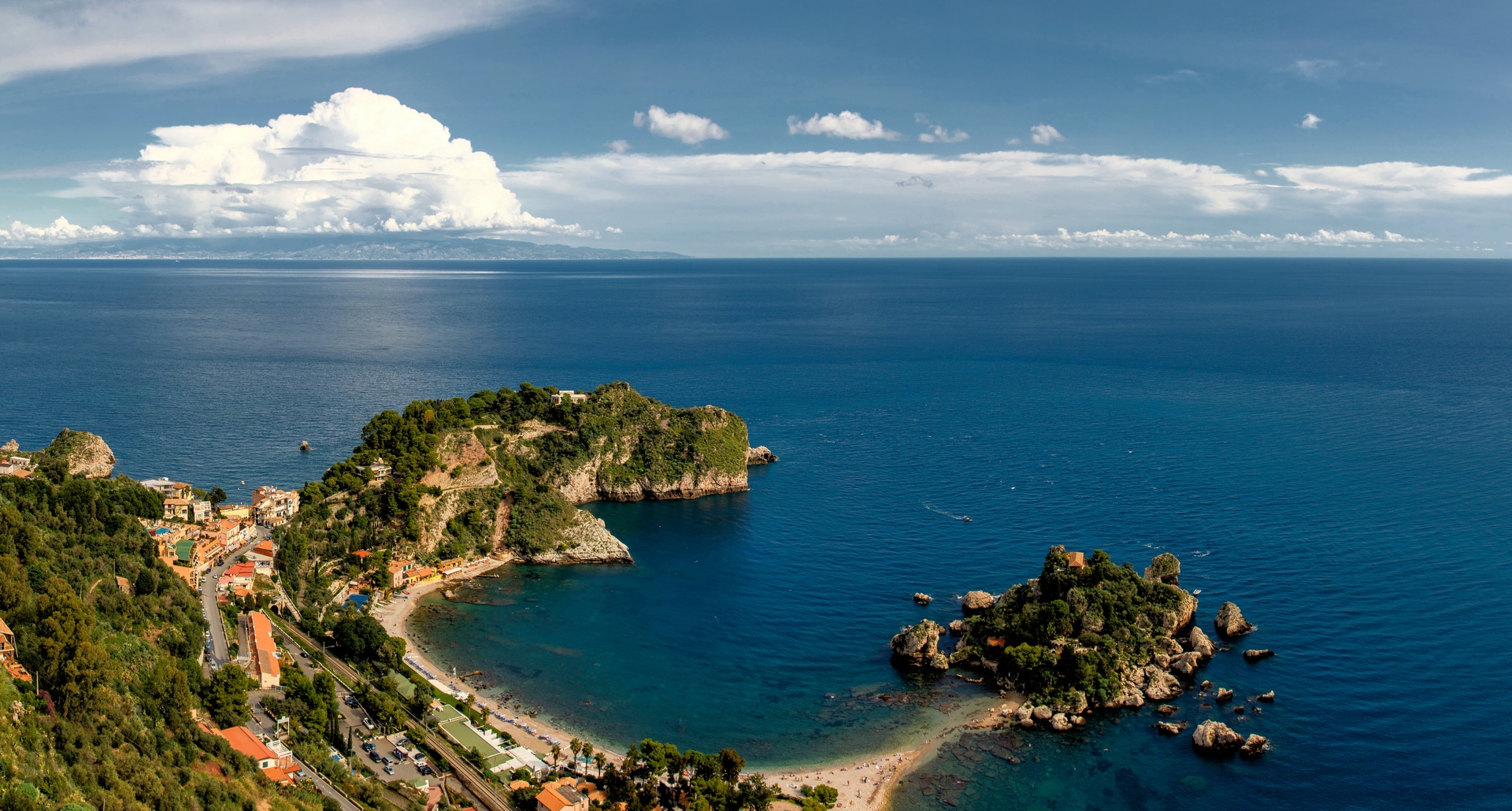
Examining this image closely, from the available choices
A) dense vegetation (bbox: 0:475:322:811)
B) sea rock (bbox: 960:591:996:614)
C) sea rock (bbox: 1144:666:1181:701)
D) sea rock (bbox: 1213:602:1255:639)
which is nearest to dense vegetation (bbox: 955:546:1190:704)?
sea rock (bbox: 1144:666:1181:701)

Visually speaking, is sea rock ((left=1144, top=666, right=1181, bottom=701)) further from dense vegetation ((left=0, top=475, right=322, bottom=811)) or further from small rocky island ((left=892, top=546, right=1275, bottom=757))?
dense vegetation ((left=0, top=475, right=322, bottom=811))

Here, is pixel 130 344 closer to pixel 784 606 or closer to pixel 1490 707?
pixel 784 606

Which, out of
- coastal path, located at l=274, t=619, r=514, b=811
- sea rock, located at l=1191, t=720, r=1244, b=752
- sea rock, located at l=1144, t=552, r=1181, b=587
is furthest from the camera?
sea rock, located at l=1144, t=552, r=1181, b=587

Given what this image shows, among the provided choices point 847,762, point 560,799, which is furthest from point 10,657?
point 847,762

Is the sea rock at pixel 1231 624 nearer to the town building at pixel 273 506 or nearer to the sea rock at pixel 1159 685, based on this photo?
the sea rock at pixel 1159 685

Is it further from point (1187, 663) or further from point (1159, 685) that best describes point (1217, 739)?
point (1187, 663)
